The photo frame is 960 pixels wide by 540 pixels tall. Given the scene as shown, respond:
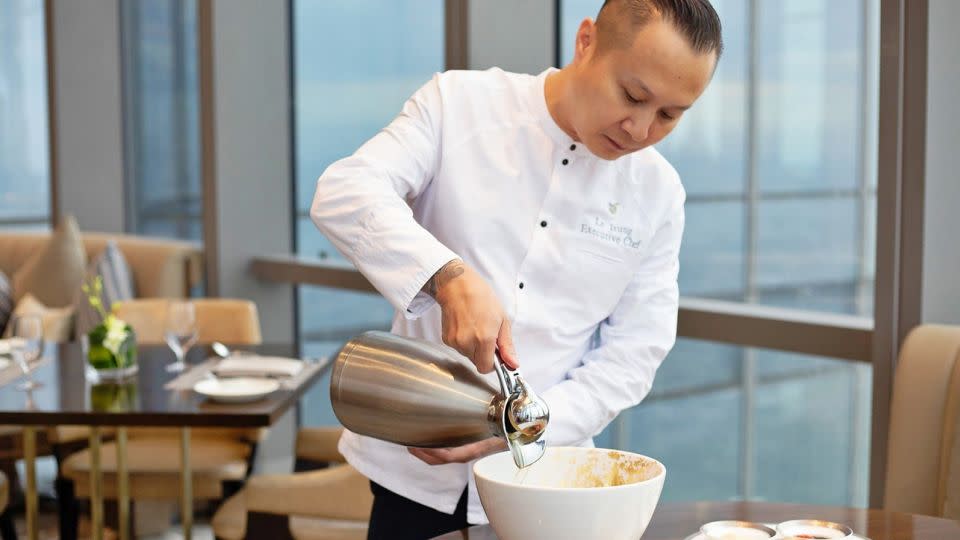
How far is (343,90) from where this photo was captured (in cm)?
441

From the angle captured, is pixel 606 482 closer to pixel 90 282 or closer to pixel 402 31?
pixel 402 31

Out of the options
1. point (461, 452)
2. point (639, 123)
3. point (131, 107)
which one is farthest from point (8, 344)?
point (131, 107)

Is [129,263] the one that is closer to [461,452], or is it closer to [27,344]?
[27,344]

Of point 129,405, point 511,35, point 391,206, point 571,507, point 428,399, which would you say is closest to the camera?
point 571,507

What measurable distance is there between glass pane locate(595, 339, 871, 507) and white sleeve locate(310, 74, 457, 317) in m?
2.56

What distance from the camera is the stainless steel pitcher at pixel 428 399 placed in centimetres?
105

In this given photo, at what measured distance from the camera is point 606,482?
1129 millimetres

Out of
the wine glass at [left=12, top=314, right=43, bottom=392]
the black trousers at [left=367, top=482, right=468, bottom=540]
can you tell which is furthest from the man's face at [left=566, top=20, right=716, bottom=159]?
the wine glass at [left=12, top=314, right=43, bottom=392]

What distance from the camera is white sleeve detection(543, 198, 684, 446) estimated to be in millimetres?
1539

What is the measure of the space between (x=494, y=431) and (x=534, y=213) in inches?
22.9

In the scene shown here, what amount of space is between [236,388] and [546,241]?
1.23 metres

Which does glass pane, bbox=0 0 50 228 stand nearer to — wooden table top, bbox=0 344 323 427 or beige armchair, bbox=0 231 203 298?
beige armchair, bbox=0 231 203 298

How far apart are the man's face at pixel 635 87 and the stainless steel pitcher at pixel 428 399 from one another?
1.32ft

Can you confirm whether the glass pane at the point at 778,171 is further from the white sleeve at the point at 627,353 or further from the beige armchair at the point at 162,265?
the white sleeve at the point at 627,353
